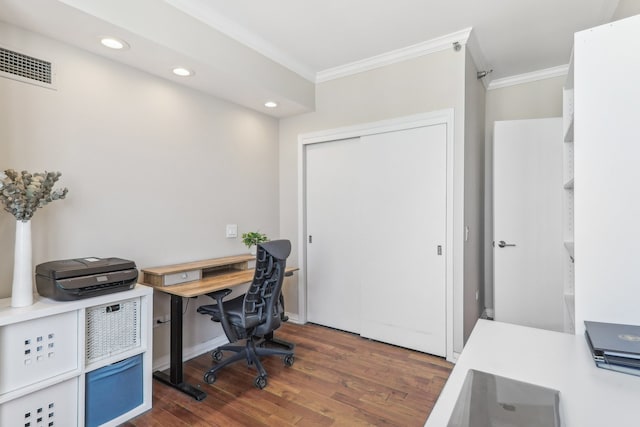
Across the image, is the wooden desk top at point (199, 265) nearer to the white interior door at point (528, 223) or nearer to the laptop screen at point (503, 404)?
the laptop screen at point (503, 404)

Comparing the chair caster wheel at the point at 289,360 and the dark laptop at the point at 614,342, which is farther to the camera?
the chair caster wheel at the point at 289,360

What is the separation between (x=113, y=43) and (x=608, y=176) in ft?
9.06

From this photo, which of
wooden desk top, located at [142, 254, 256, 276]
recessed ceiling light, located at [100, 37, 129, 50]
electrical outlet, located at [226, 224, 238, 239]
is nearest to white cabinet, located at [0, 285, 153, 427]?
wooden desk top, located at [142, 254, 256, 276]

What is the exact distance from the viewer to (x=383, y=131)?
3.13 metres

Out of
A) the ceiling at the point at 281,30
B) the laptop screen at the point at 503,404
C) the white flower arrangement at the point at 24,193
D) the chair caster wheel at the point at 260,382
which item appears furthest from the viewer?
the chair caster wheel at the point at 260,382

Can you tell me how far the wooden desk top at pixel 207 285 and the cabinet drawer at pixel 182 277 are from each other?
0.04m

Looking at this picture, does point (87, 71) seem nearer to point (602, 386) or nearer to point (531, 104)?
point (602, 386)

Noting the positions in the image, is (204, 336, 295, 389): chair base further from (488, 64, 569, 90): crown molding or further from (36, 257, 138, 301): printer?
(488, 64, 569, 90): crown molding

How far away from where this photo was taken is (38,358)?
1.70m

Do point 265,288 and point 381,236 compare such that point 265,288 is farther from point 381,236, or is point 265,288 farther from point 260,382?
point 381,236

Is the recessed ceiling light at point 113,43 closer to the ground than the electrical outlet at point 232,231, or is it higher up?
higher up

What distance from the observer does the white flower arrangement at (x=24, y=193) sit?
172cm

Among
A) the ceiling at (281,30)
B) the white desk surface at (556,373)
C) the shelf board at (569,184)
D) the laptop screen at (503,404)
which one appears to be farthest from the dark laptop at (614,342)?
the ceiling at (281,30)

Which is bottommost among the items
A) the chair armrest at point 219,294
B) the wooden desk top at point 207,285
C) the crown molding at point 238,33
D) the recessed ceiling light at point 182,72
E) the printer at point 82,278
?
the chair armrest at point 219,294
